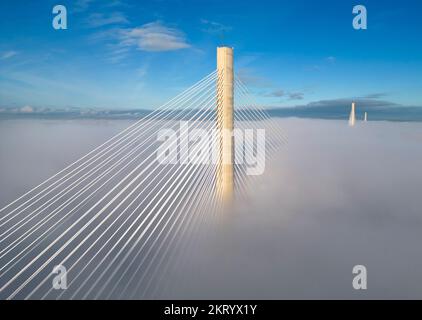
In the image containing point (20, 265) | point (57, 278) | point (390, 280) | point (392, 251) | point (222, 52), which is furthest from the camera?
point (20, 265)

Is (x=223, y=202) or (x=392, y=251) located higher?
(x=223, y=202)
